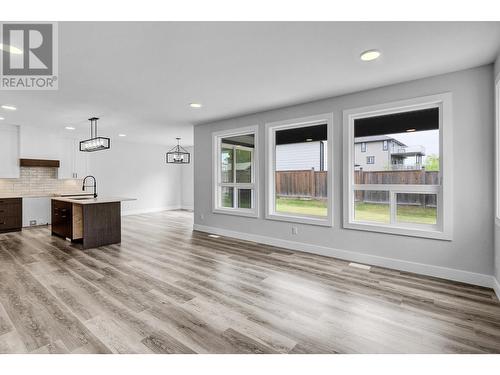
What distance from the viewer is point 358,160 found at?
13.1 feet

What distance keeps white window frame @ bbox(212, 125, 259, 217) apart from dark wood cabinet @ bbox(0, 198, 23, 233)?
15.5ft

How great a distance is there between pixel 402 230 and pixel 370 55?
7.51 ft

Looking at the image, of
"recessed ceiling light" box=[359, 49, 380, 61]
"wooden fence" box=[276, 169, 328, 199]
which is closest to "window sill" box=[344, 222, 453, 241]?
"wooden fence" box=[276, 169, 328, 199]

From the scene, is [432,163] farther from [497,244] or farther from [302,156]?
[302,156]

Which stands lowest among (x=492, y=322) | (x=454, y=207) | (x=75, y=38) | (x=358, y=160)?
(x=492, y=322)

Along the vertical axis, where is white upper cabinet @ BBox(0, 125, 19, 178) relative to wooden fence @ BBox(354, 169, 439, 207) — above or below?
above

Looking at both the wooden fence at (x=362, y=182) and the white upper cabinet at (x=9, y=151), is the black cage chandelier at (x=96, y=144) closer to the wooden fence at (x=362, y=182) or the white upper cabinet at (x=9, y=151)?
the white upper cabinet at (x=9, y=151)

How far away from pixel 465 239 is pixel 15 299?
199 inches

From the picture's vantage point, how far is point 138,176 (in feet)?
30.5

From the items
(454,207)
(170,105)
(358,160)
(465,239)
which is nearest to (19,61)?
(170,105)

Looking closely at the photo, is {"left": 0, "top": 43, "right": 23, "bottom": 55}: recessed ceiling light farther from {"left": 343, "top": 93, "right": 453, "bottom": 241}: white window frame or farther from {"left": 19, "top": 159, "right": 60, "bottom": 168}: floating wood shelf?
{"left": 19, "top": 159, "right": 60, "bottom": 168}: floating wood shelf

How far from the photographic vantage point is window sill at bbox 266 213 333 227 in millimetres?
4207

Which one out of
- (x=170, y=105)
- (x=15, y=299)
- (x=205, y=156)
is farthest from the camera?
(x=205, y=156)
